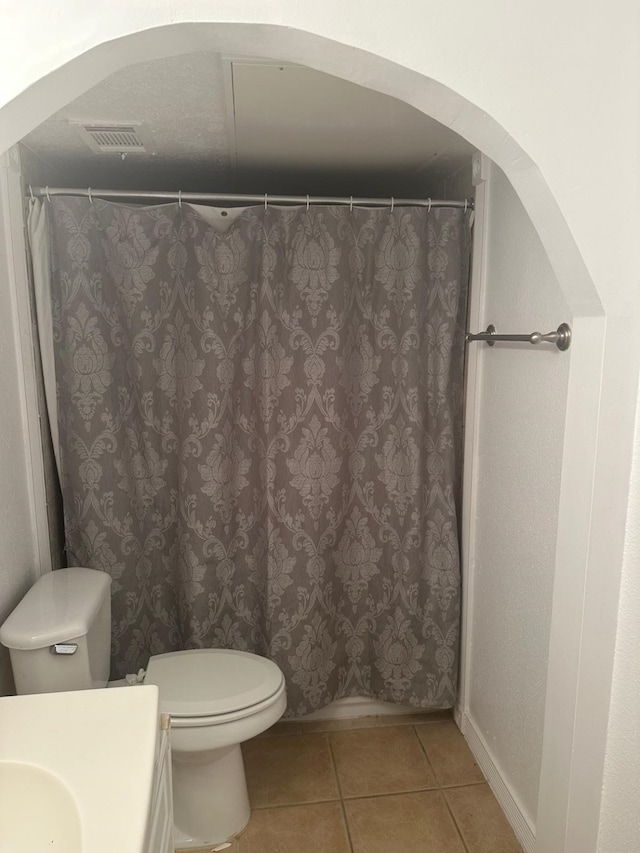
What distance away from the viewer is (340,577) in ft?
7.50

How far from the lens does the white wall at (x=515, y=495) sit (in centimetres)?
168

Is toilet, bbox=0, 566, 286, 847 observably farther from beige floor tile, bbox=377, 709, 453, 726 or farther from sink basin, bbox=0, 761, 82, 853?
beige floor tile, bbox=377, 709, 453, 726

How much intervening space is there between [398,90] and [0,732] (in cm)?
130

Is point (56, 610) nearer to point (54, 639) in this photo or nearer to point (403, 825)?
point (54, 639)

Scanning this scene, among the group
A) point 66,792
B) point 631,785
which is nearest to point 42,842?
point 66,792

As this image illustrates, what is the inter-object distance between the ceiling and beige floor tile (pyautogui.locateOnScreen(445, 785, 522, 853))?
2.04 meters

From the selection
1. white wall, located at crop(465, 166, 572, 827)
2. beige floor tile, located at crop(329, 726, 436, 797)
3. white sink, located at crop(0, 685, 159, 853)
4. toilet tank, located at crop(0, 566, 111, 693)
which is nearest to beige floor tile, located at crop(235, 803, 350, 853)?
beige floor tile, located at crop(329, 726, 436, 797)

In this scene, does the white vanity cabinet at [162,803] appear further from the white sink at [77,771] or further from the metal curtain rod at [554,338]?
the metal curtain rod at [554,338]

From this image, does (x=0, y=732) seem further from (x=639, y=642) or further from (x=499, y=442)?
(x=499, y=442)

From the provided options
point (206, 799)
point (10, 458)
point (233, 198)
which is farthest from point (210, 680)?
point (233, 198)

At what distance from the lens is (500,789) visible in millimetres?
1983

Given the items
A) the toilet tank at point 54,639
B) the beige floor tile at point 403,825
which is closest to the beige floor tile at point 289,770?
the beige floor tile at point 403,825

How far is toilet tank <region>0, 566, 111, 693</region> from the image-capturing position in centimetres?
154

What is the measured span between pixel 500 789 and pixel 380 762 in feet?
1.34
